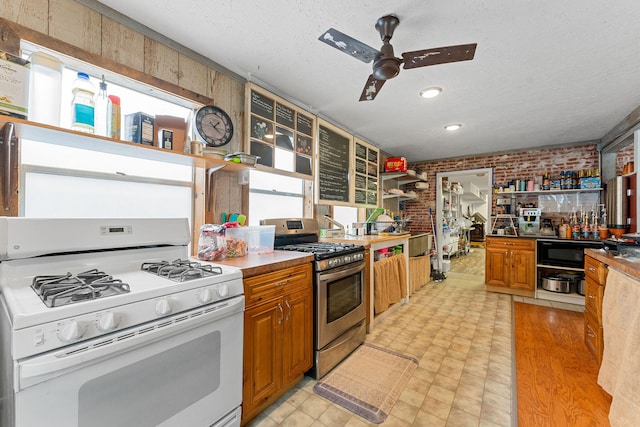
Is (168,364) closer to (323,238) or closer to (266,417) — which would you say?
(266,417)

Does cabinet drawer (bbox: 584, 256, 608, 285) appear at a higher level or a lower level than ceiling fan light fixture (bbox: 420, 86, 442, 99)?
lower

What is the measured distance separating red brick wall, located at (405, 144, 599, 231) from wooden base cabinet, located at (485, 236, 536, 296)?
1251 mm

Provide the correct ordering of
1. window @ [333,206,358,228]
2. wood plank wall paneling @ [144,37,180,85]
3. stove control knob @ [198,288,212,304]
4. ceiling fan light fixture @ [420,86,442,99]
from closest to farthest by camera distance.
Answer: stove control knob @ [198,288,212,304] < wood plank wall paneling @ [144,37,180,85] < ceiling fan light fixture @ [420,86,442,99] < window @ [333,206,358,228]

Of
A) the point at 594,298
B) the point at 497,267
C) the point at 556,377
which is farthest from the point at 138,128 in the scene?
the point at 497,267

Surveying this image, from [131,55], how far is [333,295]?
2.21m

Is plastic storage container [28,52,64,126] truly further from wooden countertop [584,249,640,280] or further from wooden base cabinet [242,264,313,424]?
wooden countertop [584,249,640,280]

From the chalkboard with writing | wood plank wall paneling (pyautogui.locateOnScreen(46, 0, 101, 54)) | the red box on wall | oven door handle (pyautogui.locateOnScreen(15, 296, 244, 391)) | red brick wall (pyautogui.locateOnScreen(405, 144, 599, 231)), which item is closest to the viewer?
oven door handle (pyautogui.locateOnScreen(15, 296, 244, 391))

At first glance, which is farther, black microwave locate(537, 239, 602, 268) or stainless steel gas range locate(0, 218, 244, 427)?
black microwave locate(537, 239, 602, 268)

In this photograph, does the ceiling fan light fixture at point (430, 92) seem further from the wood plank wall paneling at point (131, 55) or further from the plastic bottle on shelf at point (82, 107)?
the plastic bottle on shelf at point (82, 107)

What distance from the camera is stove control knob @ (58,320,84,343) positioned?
841 mm

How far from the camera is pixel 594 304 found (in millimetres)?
2203

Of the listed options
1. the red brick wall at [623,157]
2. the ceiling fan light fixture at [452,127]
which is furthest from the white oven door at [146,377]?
the red brick wall at [623,157]

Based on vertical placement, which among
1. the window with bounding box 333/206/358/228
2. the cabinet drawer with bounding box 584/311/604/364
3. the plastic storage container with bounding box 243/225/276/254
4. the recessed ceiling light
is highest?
the recessed ceiling light

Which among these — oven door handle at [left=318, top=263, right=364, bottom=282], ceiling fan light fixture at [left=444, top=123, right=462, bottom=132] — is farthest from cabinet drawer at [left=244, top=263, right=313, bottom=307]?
ceiling fan light fixture at [left=444, top=123, right=462, bottom=132]
